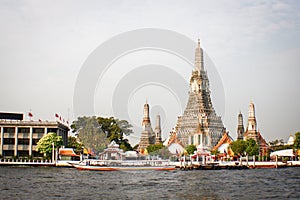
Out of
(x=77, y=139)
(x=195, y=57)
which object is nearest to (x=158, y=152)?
(x=77, y=139)

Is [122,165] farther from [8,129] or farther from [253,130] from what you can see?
[253,130]

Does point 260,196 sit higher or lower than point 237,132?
lower

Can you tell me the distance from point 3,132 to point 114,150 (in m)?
32.3

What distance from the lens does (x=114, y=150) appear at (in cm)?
8794

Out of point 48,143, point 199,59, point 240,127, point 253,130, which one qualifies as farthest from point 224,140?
point 48,143

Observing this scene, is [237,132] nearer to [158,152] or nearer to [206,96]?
[206,96]

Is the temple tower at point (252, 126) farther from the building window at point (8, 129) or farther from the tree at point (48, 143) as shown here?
the building window at point (8, 129)

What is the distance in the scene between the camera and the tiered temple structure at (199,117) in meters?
135

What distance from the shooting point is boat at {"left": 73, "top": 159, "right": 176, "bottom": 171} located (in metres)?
80.9

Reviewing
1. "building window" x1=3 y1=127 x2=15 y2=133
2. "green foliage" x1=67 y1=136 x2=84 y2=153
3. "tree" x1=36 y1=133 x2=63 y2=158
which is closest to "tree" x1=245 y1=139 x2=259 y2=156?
"tree" x1=36 y1=133 x2=63 y2=158

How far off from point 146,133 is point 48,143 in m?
48.8

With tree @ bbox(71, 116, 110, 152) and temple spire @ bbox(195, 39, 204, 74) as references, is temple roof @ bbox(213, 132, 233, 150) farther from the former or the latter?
tree @ bbox(71, 116, 110, 152)

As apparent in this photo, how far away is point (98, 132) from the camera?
393 feet

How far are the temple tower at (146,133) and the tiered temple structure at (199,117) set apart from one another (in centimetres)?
803
